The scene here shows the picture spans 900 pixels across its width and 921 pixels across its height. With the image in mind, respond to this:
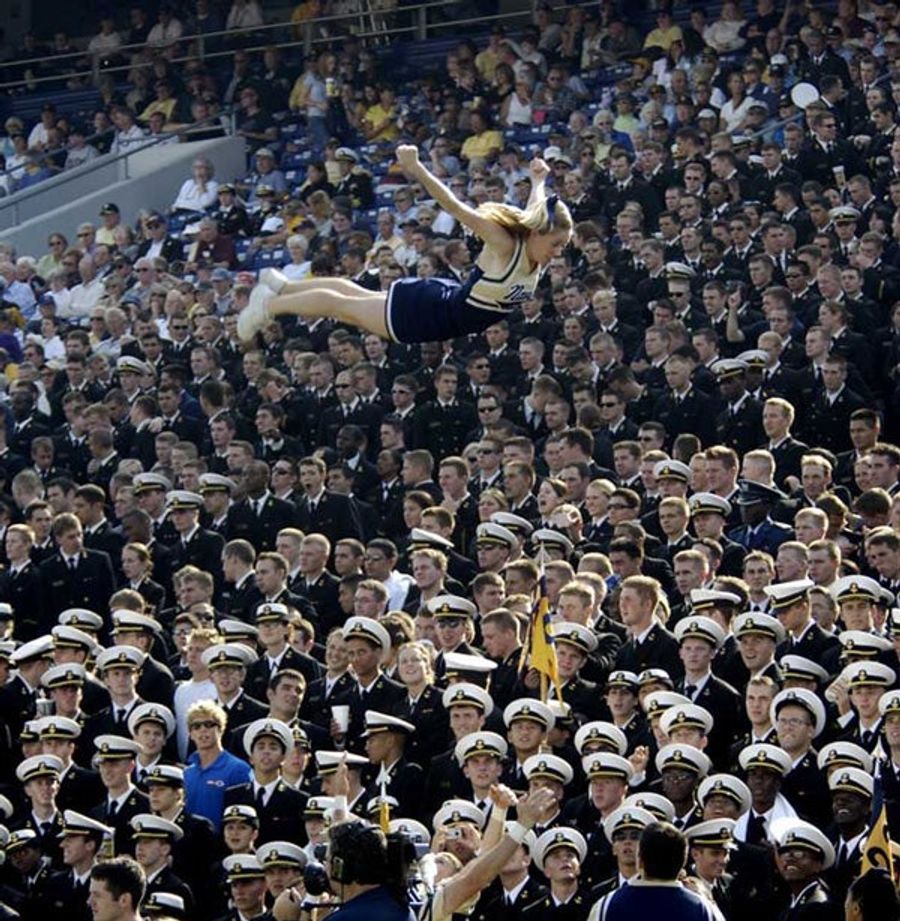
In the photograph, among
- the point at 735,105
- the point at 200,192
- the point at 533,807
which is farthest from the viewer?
the point at 200,192

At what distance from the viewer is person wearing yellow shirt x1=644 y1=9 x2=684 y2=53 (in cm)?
2191

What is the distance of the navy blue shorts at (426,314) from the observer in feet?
34.8

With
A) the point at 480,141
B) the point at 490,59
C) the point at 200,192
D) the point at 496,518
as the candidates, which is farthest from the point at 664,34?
the point at 496,518

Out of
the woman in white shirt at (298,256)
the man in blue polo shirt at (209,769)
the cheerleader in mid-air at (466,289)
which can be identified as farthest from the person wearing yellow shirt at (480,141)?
the cheerleader in mid-air at (466,289)

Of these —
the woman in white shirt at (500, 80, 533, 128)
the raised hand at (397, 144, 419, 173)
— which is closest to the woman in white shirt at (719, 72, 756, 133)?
the woman in white shirt at (500, 80, 533, 128)

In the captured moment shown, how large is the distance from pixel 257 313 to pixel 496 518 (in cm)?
321

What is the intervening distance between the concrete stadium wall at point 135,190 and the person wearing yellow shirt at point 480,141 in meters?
3.84

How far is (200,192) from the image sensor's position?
23.6 metres

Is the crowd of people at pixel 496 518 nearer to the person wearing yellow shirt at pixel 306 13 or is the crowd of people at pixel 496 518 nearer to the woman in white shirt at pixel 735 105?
the woman in white shirt at pixel 735 105

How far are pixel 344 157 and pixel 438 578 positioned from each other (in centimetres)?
945

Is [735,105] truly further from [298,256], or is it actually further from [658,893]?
[658,893]

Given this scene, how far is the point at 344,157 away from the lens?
22.2 m

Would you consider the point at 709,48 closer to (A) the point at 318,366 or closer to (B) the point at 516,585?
(A) the point at 318,366

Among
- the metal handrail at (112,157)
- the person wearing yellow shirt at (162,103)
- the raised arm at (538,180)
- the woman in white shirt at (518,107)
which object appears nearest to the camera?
the raised arm at (538,180)
